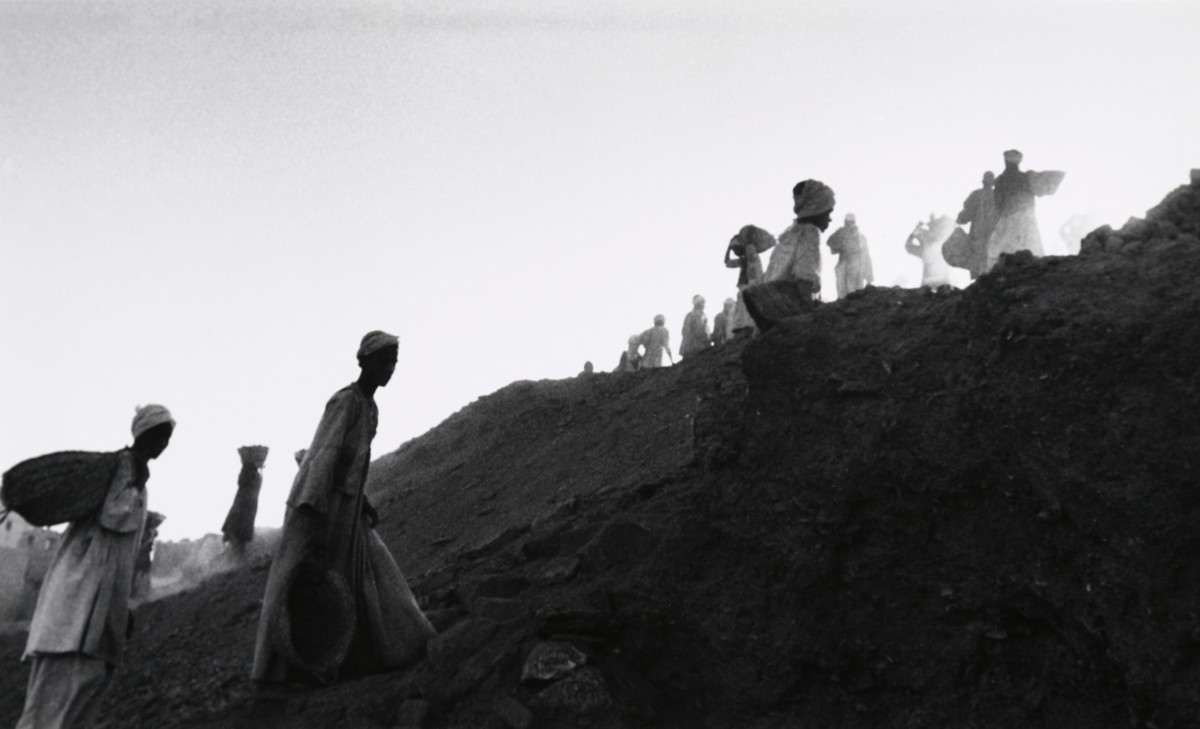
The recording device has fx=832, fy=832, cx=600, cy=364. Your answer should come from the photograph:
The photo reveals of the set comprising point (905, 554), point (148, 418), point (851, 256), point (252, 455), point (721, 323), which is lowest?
point (905, 554)

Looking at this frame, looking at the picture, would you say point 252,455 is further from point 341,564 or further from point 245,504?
point 341,564

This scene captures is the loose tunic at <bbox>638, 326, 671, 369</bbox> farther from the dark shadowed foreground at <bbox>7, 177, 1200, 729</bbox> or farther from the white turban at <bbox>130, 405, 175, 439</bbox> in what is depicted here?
the white turban at <bbox>130, 405, 175, 439</bbox>

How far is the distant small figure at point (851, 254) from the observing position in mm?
12836

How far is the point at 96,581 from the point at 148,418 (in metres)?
0.82

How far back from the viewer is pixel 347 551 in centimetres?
455

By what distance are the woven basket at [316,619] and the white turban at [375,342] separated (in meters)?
1.23

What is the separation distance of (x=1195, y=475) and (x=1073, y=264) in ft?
4.93

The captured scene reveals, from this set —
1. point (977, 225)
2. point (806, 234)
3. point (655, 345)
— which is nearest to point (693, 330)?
point (655, 345)

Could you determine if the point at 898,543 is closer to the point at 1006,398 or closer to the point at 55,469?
the point at 1006,398

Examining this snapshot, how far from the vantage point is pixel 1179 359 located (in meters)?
3.15

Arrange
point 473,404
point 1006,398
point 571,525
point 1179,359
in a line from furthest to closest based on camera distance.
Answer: point 473,404, point 571,525, point 1006,398, point 1179,359

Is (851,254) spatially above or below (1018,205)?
above

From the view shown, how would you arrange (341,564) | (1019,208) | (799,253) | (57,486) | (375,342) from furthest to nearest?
(1019,208)
(799,253)
(375,342)
(341,564)
(57,486)

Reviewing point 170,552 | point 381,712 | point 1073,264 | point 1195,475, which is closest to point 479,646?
point 381,712
